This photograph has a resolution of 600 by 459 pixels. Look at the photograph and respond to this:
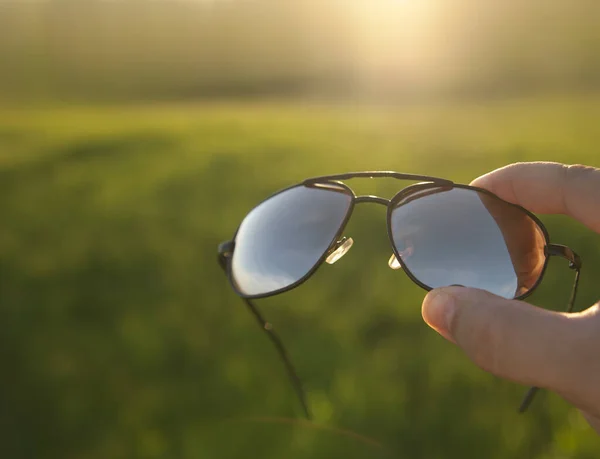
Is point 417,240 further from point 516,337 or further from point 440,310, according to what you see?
point 516,337

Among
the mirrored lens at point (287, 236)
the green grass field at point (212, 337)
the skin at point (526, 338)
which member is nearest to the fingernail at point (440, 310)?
the skin at point (526, 338)

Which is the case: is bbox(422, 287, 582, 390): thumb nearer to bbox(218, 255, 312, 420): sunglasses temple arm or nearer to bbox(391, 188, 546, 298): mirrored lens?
bbox(391, 188, 546, 298): mirrored lens

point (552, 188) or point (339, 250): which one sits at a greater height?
point (552, 188)

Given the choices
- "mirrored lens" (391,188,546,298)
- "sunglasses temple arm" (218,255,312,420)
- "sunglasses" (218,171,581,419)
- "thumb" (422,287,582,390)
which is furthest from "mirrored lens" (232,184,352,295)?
"thumb" (422,287,582,390)

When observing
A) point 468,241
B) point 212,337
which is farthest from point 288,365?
point 468,241

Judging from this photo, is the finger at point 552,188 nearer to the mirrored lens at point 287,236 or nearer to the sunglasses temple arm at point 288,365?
the mirrored lens at point 287,236

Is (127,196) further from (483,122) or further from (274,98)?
(274,98)

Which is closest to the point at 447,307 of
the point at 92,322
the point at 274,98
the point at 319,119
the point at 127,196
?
the point at 92,322
